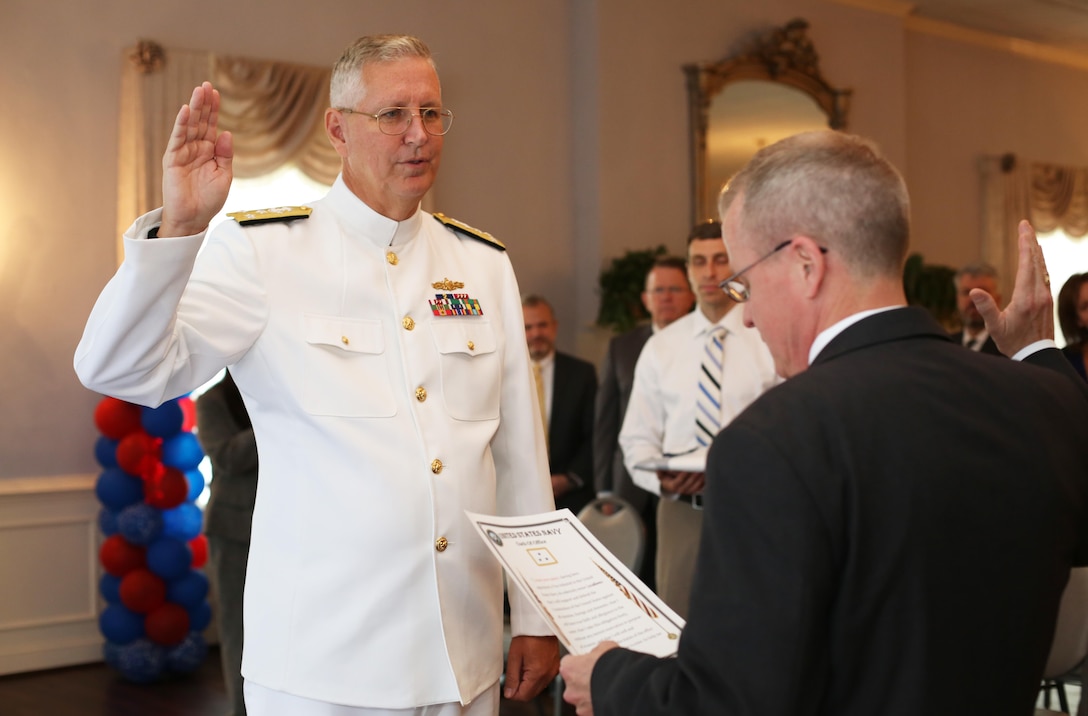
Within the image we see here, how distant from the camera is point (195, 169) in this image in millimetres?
1670

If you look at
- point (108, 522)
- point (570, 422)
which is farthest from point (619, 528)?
point (108, 522)

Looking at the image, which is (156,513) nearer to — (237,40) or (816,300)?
(237,40)

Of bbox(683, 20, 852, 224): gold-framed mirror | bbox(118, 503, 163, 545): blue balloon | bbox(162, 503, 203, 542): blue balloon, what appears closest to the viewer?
bbox(118, 503, 163, 545): blue balloon

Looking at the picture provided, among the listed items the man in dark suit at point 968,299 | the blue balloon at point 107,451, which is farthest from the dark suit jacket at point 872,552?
the man in dark suit at point 968,299

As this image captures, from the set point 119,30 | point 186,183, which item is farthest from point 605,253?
point 186,183

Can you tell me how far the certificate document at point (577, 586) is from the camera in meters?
1.55

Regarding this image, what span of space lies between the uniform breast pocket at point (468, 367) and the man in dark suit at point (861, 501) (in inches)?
30.0

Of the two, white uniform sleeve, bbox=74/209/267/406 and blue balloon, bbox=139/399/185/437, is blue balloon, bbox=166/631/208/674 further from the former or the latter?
white uniform sleeve, bbox=74/209/267/406

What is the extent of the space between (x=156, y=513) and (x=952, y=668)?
510cm

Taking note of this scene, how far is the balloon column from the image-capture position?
5.62 meters

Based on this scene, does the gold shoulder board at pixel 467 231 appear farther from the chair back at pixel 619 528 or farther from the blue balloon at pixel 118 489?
the blue balloon at pixel 118 489

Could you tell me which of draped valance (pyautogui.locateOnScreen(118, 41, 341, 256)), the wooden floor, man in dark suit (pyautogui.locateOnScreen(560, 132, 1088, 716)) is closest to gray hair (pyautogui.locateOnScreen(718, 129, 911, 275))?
man in dark suit (pyautogui.locateOnScreen(560, 132, 1088, 716))

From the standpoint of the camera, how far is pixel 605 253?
7938 mm

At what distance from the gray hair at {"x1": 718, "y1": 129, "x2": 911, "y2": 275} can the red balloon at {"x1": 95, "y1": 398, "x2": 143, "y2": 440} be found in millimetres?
4974
